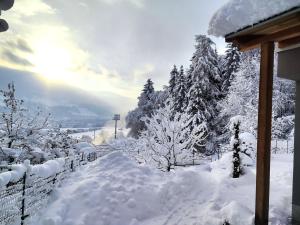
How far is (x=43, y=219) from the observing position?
6.42 m

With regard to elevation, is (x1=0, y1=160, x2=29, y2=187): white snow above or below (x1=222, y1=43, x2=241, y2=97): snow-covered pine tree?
below

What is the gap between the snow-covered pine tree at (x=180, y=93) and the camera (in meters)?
31.7

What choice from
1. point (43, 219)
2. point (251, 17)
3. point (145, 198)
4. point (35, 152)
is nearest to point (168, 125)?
point (35, 152)

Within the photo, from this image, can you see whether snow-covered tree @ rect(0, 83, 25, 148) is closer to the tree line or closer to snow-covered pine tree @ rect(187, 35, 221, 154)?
the tree line

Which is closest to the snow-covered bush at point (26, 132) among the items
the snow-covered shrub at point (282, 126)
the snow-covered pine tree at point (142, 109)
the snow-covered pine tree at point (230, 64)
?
the snow-covered shrub at point (282, 126)

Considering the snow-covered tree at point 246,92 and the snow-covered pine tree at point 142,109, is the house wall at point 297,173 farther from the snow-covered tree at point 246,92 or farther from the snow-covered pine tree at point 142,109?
the snow-covered pine tree at point 142,109

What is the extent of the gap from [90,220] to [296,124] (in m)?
4.38

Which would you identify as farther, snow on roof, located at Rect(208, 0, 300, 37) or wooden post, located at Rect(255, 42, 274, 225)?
wooden post, located at Rect(255, 42, 274, 225)

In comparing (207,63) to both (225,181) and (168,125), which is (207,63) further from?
(225,181)

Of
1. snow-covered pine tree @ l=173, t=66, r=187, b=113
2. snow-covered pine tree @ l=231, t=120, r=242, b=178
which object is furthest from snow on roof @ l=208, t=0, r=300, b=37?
snow-covered pine tree @ l=173, t=66, r=187, b=113

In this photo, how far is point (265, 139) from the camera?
566 centimetres

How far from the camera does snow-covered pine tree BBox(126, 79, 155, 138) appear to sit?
41.9 metres

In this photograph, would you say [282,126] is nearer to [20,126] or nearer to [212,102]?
[212,102]

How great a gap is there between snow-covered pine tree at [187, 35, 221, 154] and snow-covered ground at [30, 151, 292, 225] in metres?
18.0
